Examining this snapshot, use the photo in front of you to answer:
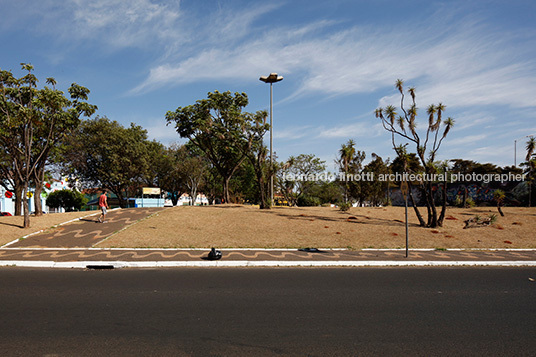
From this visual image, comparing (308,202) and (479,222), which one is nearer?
(479,222)

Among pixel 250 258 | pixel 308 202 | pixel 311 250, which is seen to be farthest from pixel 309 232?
pixel 308 202

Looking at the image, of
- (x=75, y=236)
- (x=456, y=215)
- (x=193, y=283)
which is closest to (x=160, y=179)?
(x=75, y=236)

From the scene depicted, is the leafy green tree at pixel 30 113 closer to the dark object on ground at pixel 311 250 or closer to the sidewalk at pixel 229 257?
the sidewalk at pixel 229 257

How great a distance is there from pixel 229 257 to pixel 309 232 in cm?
542

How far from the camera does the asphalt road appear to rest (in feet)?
13.8

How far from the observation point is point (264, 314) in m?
5.49

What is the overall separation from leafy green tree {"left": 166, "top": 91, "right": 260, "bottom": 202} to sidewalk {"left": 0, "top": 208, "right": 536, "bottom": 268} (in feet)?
44.4

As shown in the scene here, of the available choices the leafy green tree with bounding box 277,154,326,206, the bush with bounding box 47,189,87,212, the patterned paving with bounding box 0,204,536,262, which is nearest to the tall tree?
the leafy green tree with bounding box 277,154,326,206

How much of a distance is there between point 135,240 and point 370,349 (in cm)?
1165

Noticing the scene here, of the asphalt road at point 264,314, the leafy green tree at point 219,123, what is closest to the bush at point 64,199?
the leafy green tree at point 219,123

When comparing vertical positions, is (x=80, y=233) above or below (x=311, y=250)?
above

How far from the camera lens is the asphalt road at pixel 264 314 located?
4.19m

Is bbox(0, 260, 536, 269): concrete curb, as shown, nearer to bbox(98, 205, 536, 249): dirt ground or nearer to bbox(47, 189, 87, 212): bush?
bbox(98, 205, 536, 249): dirt ground

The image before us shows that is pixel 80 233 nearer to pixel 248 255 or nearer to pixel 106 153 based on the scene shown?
pixel 248 255
